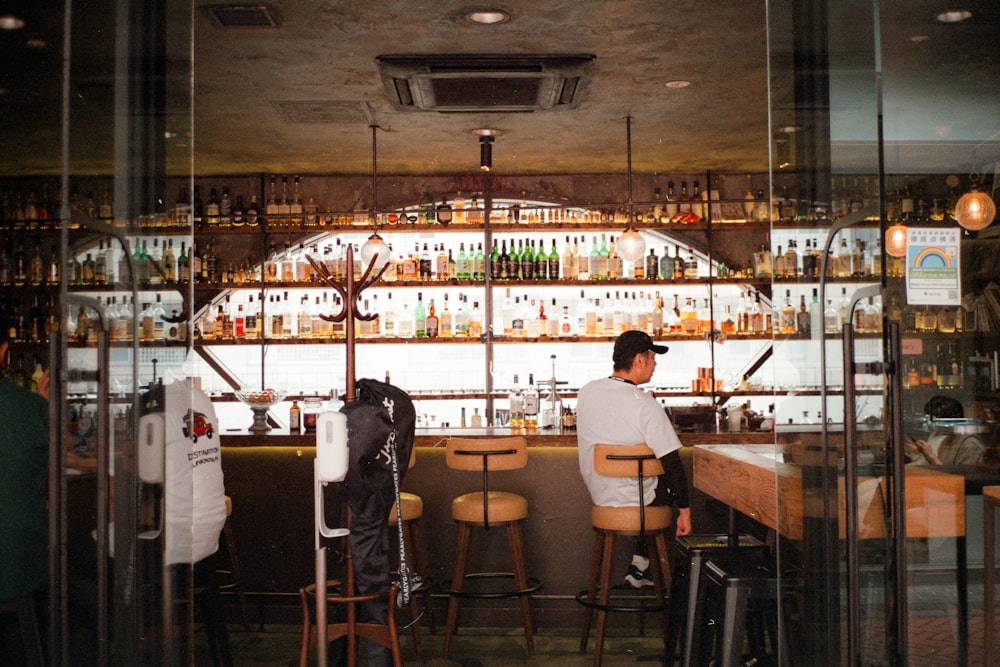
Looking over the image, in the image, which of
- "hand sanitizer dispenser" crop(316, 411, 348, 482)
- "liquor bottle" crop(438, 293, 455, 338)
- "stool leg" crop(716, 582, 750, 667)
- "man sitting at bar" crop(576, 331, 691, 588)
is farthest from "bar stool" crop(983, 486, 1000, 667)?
"liquor bottle" crop(438, 293, 455, 338)

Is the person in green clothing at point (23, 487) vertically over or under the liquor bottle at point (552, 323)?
under

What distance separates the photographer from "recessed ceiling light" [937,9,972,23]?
10.3 ft

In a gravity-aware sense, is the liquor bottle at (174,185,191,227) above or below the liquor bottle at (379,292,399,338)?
above

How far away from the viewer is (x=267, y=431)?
5.26 m

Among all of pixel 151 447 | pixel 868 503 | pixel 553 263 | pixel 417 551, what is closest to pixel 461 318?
pixel 553 263

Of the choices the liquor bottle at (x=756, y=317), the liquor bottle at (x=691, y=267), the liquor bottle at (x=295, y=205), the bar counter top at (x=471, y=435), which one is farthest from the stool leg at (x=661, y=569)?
the liquor bottle at (x=295, y=205)

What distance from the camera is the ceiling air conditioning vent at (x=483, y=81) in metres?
4.70

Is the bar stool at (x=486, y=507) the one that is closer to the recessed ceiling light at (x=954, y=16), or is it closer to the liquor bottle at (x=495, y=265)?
the recessed ceiling light at (x=954, y=16)

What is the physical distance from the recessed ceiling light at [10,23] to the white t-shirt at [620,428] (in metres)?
2.82

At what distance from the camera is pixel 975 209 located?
321cm

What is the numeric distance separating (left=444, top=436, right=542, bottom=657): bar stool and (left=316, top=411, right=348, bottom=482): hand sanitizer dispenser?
1546 millimetres

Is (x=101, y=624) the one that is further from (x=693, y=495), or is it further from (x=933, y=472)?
(x=693, y=495)

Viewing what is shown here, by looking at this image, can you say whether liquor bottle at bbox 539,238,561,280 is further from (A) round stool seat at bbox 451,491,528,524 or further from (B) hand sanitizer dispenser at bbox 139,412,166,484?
(B) hand sanitizer dispenser at bbox 139,412,166,484

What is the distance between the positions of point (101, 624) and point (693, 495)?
3.63 m
